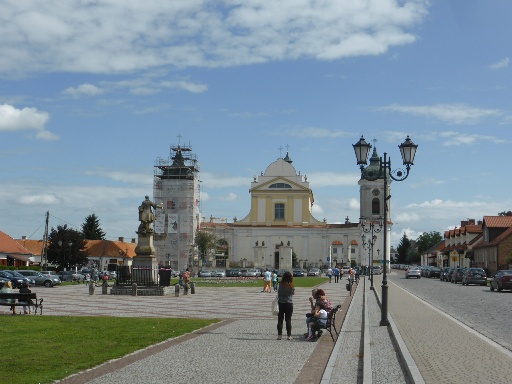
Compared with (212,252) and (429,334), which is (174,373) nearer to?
(429,334)

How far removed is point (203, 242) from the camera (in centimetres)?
10544

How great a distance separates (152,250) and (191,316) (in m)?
17.4

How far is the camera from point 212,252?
360 ft

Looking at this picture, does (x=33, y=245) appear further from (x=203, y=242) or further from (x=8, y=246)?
(x=8, y=246)

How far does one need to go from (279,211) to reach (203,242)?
16.0m

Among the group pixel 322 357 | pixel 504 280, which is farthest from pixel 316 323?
pixel 504 280

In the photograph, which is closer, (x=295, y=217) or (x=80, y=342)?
(x=80, y=342)

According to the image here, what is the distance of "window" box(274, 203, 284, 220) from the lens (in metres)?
116

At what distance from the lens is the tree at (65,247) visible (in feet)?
275

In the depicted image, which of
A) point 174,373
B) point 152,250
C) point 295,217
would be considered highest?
point 295,217

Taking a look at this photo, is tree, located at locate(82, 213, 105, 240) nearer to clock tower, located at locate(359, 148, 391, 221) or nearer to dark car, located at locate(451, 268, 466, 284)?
clock tower, located at locate(359, 148, 391, 221)

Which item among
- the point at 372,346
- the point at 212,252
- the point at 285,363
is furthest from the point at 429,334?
the point at 212,252

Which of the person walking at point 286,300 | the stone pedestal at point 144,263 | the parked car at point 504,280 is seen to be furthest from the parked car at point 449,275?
the person walking at point 286,300

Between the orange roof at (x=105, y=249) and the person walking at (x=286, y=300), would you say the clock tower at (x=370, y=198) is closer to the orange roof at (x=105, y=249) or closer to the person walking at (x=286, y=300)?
the orange roof at (x=105, y=249)
